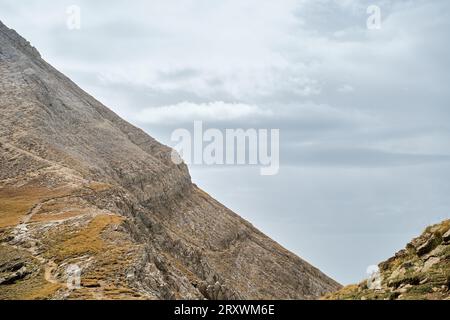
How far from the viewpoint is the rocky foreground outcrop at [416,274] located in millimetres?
23828

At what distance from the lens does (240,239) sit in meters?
129

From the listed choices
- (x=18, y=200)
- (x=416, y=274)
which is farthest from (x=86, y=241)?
(x=416, y=274)

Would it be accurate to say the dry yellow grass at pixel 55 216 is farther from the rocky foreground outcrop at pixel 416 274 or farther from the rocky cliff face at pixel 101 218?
the rocky foreground outcrop at pixel 416 274

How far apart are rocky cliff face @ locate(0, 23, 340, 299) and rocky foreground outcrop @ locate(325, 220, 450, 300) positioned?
16814mm

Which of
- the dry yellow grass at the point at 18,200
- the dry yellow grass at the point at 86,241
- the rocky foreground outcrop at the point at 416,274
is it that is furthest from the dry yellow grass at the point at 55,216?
the rocky foreground outcrop at the point at 416,274

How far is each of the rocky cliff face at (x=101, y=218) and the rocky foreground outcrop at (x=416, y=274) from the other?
16814 millimetres

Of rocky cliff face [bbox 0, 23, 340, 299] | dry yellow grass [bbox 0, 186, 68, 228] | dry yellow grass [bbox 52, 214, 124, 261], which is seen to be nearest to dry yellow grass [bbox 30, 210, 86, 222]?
rocky cliff face [bbox 0, 23, 340, 299]

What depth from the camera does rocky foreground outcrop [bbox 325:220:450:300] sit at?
23.8m

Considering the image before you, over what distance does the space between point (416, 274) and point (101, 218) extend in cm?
3786

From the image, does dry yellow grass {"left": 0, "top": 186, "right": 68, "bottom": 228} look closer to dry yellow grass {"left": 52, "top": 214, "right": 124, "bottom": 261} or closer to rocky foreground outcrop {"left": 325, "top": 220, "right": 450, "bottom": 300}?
dry yellow grass {"left": 52, "top": 214, "right": 124, "bottom": 261}

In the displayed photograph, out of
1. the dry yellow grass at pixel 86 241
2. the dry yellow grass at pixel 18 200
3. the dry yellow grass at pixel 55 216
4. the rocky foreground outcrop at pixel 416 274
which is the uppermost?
the dry yellow grass at pixel 18 200

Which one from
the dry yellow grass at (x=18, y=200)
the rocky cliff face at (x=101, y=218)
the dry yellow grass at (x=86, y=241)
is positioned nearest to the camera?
the rocky cliff face at (x=101, y=218)
